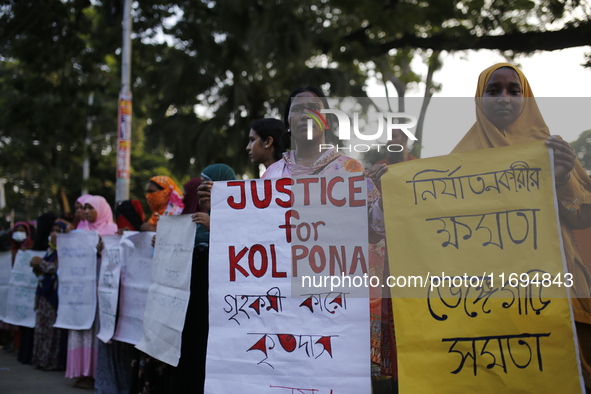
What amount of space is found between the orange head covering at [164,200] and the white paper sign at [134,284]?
275 mm

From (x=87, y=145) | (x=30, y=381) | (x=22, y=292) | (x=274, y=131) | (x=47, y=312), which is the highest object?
(x=87, y=145)

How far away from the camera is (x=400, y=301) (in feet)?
8.24

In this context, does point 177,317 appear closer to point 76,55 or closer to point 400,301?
point 400,301

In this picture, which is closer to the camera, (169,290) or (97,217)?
(169,290)

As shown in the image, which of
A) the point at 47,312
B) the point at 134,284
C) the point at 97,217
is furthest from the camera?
the point at 47,312

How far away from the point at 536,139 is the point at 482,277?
2.37 ft

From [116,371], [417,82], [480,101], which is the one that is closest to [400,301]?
[480,101]

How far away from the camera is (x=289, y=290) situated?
112 inches

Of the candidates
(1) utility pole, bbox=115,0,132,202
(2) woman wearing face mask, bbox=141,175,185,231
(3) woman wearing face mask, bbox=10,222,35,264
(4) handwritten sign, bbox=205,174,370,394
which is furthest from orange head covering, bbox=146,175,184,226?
(3) woman wearing face mask, bbox=10,222,35,264

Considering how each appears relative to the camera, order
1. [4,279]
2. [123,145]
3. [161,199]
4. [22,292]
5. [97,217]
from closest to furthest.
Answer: [161,199]
[97,217]
[22,292]
[4,279]
[123,145]

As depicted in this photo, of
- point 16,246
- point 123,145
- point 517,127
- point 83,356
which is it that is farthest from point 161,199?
point 16,246

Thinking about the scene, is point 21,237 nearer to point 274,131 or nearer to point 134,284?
point 134,284

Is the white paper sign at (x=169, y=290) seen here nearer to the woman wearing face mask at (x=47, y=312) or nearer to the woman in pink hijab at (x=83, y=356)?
the woman in pink hijab at (x=83, y=356)

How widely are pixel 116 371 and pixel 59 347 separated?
1856 mm
